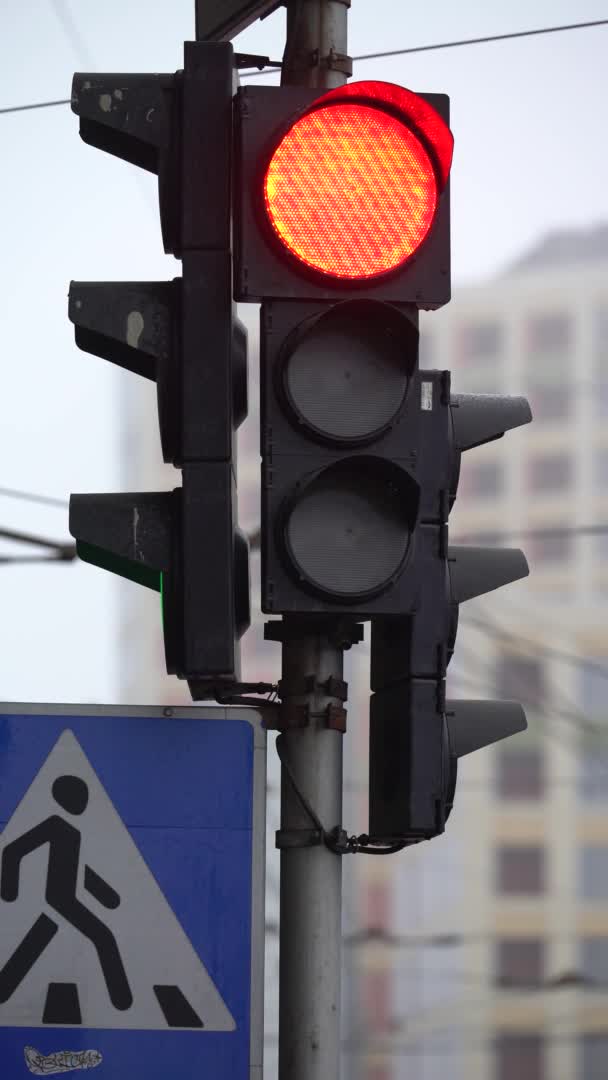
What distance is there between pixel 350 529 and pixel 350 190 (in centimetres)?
55

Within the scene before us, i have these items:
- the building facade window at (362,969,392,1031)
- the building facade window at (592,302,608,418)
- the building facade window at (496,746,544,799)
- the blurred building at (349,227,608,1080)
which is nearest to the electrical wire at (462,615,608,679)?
the blurred building at (349,227,608,1080)

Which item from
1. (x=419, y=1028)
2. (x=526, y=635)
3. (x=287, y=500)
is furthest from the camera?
(x=526, y=635)

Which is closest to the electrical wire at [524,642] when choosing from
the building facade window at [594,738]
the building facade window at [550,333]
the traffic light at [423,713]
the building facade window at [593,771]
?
the building facade window at [594,738]

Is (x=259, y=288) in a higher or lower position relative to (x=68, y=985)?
higher

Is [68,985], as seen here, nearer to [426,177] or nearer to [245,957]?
[245,957]

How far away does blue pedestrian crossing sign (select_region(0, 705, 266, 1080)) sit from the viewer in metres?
2.93

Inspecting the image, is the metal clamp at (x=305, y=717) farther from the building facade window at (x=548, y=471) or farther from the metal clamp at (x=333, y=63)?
the building facade window at (x=548, y=471)

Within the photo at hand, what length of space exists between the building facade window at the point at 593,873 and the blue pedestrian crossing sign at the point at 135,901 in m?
56.2

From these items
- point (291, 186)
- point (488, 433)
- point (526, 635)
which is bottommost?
point (488, 433)

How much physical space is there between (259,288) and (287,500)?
363 millimetres

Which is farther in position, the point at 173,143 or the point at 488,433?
the point at 488,433

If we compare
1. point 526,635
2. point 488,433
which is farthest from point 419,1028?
point 488,433

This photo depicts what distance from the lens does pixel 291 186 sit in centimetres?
284

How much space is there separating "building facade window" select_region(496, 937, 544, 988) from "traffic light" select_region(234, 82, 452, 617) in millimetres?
56728
